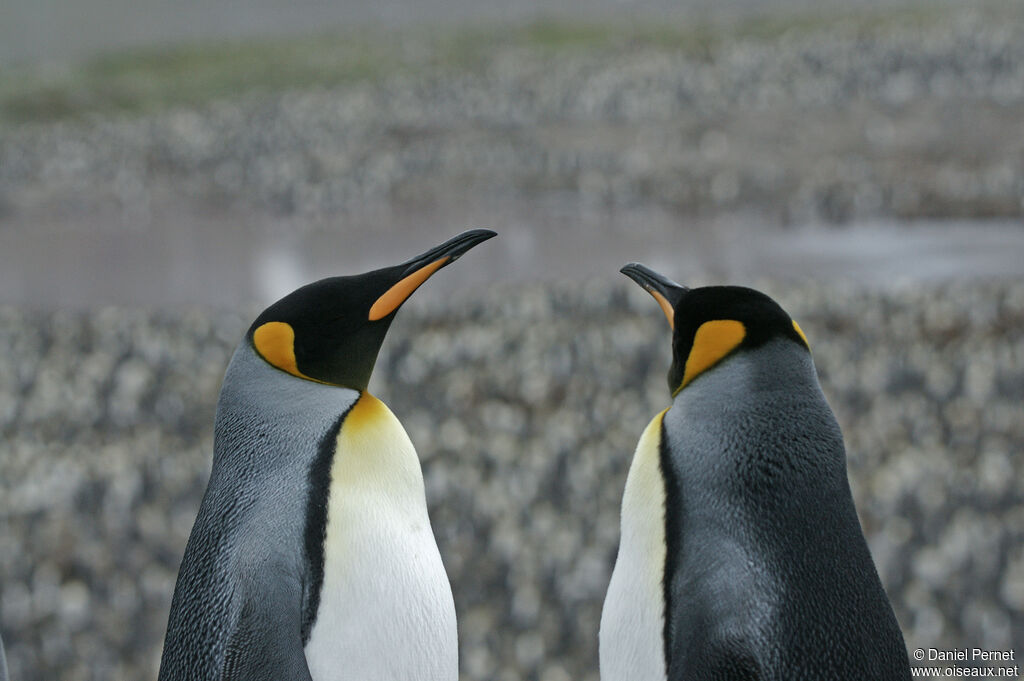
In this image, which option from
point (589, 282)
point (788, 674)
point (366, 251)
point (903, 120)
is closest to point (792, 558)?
point (788, 674)

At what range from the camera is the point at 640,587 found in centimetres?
159

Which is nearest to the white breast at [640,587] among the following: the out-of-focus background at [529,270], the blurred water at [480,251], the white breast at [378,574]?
the white breast at [378,574]

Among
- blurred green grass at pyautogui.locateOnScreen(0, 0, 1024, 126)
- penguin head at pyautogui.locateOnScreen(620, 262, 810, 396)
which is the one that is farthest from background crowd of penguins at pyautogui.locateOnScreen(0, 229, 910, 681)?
blurred green grass at pyautogui.locateOnScreen(0, 0, 1024, 126)

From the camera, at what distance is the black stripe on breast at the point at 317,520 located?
1630mm

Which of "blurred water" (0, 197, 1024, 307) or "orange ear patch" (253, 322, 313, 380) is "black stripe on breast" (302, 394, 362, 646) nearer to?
"orange ear patch" (253, 322, 313, 380)

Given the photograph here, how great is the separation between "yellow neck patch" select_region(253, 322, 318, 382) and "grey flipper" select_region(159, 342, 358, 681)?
0.02 m

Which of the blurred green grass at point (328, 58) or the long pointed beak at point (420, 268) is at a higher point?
the blurred green grass at point (328, 58)

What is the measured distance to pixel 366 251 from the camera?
28.6ft

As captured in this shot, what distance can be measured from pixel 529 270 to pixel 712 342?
19.9ft

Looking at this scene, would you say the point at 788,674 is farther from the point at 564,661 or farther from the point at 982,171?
the point at 982,171

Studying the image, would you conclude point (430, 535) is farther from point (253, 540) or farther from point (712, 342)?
point (712, 342)

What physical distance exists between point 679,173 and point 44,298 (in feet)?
20.2

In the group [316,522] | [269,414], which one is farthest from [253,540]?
[269,414]

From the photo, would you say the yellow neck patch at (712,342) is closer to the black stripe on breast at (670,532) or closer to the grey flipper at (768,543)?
the grey flipper at (768,543)
